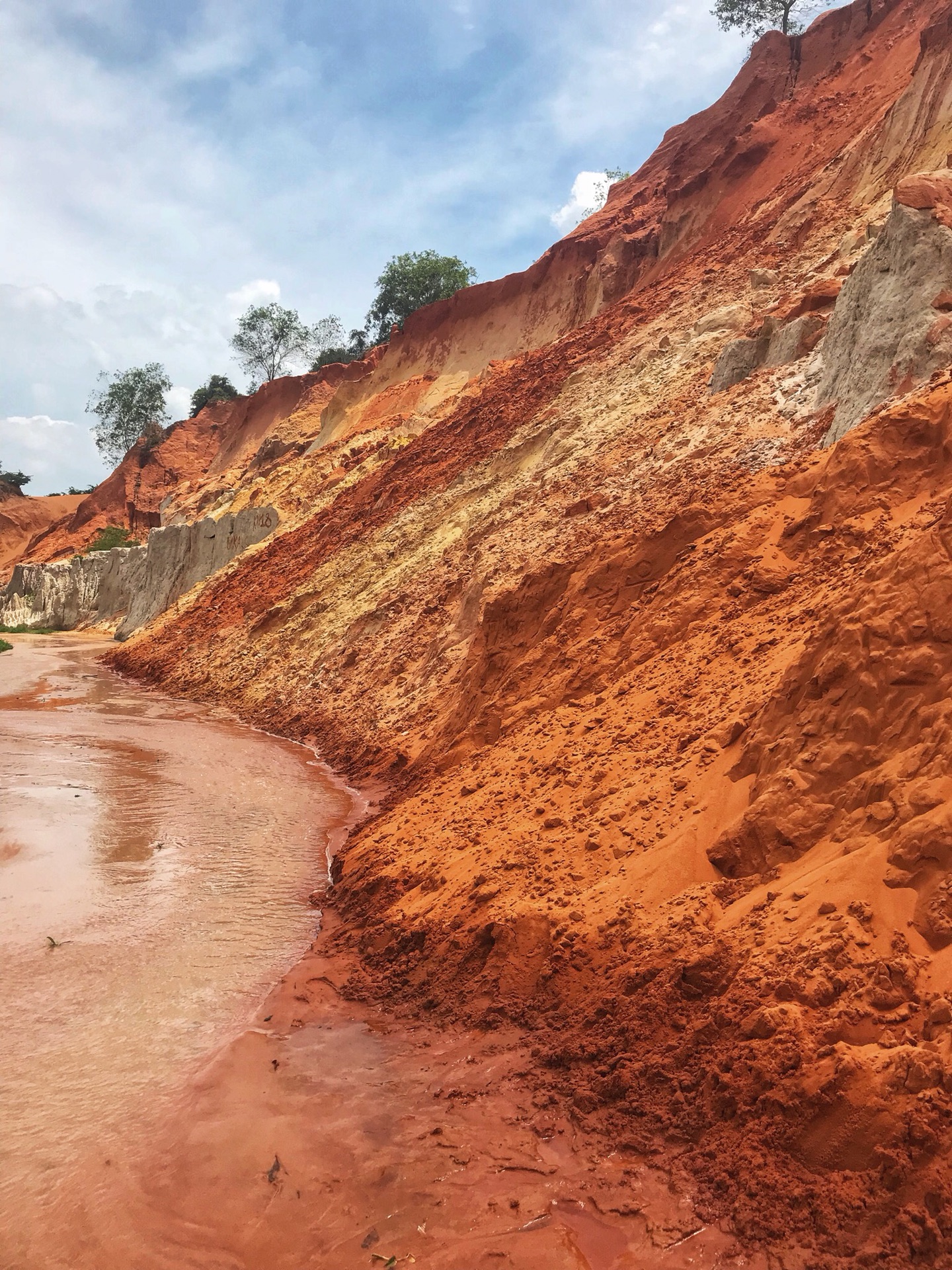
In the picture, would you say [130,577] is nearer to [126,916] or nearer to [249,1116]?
[126,916]

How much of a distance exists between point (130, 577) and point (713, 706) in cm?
3264

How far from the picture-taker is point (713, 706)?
19.3ft

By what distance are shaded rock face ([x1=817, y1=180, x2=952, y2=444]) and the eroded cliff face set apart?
0.14 ft

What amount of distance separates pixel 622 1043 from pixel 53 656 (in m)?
25.5

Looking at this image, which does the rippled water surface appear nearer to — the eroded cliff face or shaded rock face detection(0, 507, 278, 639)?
the eroded cliff face

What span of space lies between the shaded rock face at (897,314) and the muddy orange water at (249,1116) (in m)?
7.08

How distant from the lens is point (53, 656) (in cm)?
2544

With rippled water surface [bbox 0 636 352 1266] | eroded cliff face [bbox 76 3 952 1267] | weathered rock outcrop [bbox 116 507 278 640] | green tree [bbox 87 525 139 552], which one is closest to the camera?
eroded cliff face [bbox 76 3 952 1267]

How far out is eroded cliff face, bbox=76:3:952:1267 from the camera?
3217 millimetres

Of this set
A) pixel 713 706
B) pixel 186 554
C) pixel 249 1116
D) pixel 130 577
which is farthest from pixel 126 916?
pixel 130 577

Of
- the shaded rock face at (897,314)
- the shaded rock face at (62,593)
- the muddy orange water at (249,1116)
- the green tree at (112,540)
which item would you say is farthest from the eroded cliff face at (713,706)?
the green tree at (112,540)

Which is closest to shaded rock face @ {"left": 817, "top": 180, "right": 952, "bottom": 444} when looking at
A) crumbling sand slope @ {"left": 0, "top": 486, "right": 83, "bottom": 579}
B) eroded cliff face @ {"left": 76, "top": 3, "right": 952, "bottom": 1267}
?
eroded cliff face @ {"left": 76, "top": 3, "right": 952, "bottom": 1267}

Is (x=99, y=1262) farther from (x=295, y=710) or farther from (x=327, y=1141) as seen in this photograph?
(x=295, y=710)

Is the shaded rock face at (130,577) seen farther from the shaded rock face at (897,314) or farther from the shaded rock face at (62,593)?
the shaded rock face at (897,314)
